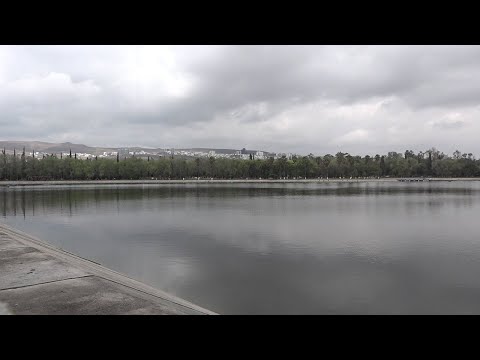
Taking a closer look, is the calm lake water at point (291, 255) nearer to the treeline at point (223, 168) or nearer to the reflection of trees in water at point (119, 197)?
the reflection of trees in water at point (119, 197)

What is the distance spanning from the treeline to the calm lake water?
317ft

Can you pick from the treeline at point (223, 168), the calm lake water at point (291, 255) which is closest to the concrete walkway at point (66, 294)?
the calm lake water at point (291, 255)

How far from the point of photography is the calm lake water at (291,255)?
45.5 feet

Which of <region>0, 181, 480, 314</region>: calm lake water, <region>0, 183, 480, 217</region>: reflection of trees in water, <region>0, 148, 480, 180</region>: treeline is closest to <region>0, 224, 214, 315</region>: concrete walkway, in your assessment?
<region>0, 181, 480, 314</region>: calm lake water

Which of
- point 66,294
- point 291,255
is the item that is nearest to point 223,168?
point 291,255

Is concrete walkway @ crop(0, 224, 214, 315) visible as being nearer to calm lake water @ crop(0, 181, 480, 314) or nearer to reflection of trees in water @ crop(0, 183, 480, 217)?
calm lake water @ crop(0, 181, 480, 314)

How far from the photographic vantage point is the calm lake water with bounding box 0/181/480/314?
45.5ft

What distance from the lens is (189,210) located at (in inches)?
1676

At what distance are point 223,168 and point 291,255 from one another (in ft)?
410

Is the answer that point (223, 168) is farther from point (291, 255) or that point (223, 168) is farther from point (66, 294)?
point (66, 294)

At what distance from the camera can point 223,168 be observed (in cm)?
14488

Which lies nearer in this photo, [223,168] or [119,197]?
[119,197]
